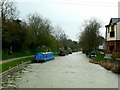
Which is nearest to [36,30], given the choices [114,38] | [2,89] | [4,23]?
[4,23]

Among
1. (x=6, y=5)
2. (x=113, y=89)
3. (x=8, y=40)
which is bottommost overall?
(x=113, y=89)

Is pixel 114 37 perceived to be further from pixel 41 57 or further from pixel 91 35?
pixel 91 35

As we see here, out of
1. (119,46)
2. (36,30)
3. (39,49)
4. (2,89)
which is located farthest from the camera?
(39,49)

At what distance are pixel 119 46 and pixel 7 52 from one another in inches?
747

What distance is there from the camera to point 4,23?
46375 millimetres

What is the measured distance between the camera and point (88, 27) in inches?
2950

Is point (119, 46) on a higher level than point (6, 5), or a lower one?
lower

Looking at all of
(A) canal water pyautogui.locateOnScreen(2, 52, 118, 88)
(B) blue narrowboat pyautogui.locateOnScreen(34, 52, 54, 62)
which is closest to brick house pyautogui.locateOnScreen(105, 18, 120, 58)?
(B) blue narrowboat pyautogui.locateOnScreen(34, 52, 54, 62)

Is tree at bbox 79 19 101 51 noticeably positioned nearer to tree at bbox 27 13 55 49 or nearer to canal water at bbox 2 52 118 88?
tree at bbox 27 13 55 49

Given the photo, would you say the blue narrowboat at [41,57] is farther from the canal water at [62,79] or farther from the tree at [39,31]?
the canal water at [62,79]

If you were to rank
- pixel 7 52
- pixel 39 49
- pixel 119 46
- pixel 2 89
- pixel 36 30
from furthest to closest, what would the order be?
1. pixel 39 49
2. pixel 36 30
3. pixel 7 52
4. pixel 119 46
5. pixel 2 89

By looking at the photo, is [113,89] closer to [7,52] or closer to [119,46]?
[119,46]

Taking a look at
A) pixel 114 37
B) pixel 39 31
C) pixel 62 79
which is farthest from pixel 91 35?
pixel 62 79

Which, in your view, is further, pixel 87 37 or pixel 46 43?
pixel 87 37
